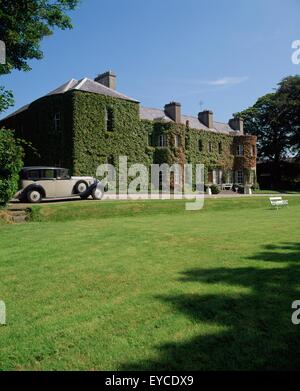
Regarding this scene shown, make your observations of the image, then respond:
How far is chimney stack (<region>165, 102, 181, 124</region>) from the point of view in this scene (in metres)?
40.5

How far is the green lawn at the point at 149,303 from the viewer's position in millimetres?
3418

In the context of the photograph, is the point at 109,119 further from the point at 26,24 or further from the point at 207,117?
the point at 207,117

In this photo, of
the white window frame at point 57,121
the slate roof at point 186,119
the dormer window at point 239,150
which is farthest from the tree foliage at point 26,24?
the dormer window at point 239,150

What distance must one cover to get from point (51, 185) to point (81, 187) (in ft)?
6.52

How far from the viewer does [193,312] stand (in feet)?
14.3

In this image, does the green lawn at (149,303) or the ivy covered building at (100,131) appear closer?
the green lawn at (149,303)

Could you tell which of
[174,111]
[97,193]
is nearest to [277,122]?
[174,111]

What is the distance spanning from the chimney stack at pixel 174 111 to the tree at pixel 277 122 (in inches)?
739

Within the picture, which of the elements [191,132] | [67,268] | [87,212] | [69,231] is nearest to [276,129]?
[191,132]

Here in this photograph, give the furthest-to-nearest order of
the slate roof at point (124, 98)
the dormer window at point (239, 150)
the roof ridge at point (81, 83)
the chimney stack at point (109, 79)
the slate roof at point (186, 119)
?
the dormer window at point (239, 150) → the slate roof at point (186, 119) → the chimney stack at point (109, 79) → the slate roof at point (124, 98) → the roof ridge at point (81, 83)

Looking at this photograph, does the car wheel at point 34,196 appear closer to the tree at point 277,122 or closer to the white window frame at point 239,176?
the white window frame at point 239,176

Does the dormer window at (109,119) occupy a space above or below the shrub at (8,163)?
above

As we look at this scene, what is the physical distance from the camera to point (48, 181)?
727 inches

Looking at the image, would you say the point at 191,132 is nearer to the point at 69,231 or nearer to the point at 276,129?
the point at 276,129
